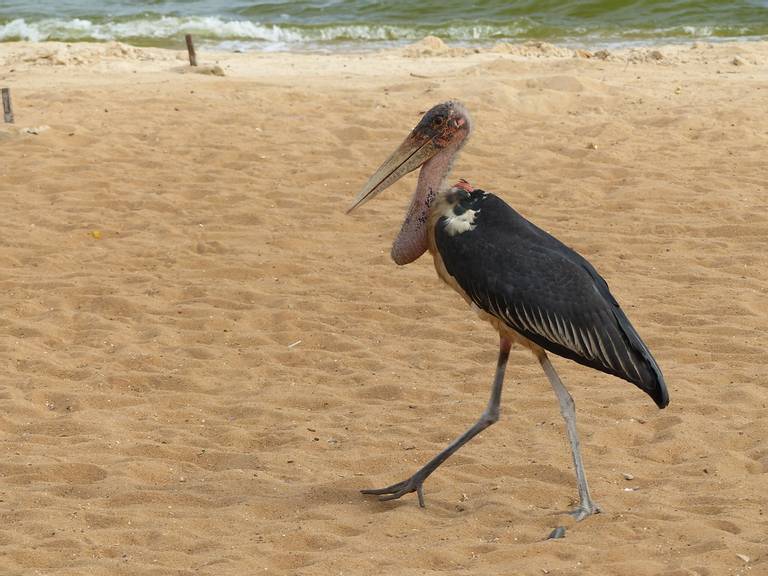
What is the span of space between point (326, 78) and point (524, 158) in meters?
4.40

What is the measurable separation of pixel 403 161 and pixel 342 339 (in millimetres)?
1744

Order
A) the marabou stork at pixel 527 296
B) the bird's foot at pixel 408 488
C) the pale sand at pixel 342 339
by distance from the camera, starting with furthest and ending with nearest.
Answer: the bird's foot at pixel 408 488, the marabou stork at pixel 527 296, the pale sand at pixel 342 339

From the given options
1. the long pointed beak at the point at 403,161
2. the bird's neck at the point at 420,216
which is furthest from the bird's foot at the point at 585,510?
the long pointed beak at the point at 403,161

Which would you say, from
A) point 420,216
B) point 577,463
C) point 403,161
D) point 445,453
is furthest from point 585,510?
point 403,161

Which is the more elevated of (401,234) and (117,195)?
(401,234)

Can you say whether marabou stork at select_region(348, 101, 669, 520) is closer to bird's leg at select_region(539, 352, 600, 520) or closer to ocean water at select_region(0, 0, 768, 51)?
bird's leg at select_region(539, 352, 600, 520)

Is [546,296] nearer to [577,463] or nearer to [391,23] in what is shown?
[577,463]

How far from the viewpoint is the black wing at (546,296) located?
4562 millimetres

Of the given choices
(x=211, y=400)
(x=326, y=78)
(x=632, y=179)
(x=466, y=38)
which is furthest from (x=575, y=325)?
(x=466, y=38)

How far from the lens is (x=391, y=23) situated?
839 inches

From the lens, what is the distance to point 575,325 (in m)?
4.59

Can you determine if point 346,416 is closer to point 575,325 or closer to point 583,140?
point 575,325

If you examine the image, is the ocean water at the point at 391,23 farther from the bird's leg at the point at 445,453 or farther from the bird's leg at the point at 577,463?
the bird's leg at the point at 577,463

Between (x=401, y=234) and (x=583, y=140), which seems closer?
(x=401, y=234)
